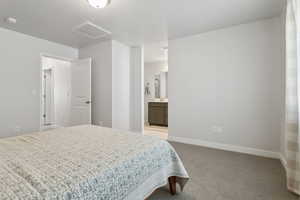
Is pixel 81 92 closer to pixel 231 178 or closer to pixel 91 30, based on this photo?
pixel 91 30

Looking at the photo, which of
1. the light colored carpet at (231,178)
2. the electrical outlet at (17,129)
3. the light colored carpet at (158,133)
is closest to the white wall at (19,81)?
the electrical outlet at (17,129)

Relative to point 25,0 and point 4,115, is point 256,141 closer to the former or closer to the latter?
point 25,0

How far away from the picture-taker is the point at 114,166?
3.39 ft

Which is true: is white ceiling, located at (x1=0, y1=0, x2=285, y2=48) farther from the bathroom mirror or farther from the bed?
the bathroom mirror

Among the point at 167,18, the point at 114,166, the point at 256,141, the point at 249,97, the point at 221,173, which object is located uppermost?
the point at 167,18

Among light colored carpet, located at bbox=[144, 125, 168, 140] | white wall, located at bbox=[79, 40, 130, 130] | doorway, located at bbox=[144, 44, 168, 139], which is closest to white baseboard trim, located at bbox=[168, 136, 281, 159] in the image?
light colored carpet, located at bbox=[144, 125, 168, 140]

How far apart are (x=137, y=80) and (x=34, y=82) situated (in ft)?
8.14

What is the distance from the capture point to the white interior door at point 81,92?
12.9ft

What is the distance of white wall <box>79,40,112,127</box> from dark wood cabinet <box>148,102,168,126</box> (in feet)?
7.58

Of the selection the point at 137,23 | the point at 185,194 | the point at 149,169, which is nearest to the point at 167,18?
the point at 137,23

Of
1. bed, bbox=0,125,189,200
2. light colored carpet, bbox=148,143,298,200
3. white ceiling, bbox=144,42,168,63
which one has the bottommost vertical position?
light colored carpet, bbox=148,143,298,200

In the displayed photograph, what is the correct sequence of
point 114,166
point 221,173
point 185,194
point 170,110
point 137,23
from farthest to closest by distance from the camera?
1. point 170,110
2. point 137,23
3. point 221,173
4. point 185,194
5. point 114,166

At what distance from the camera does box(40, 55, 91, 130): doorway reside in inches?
157

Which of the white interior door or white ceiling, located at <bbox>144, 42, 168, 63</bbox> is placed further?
white ceiling, located at <bbox>144, 42, 168, 63</bbox>
